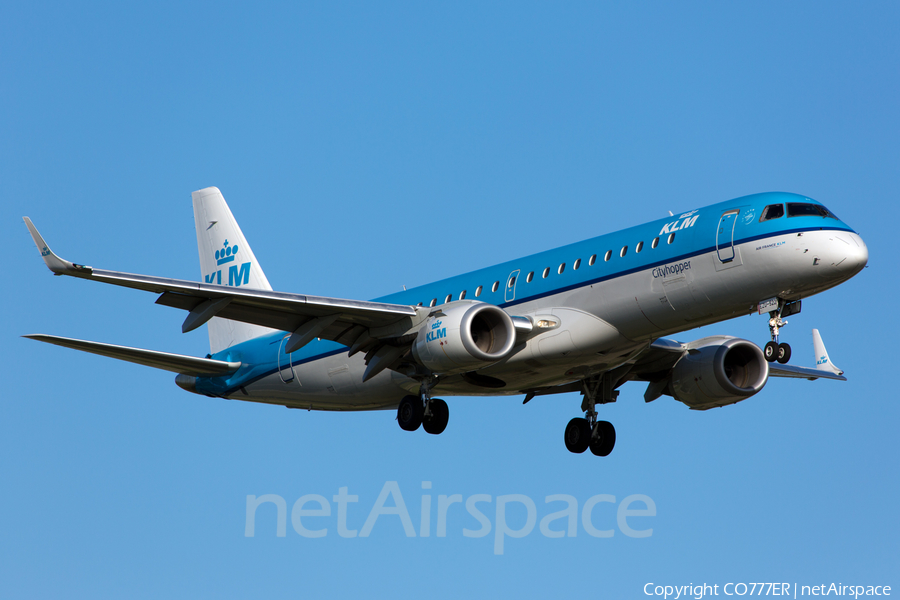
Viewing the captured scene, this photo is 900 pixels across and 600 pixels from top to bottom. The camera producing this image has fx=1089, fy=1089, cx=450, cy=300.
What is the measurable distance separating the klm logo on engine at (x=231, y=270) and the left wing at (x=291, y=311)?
919cm

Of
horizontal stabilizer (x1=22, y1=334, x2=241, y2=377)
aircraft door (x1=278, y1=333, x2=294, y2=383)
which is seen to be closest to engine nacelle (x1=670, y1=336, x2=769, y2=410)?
aircraft door (x1=278, y1=333, x2=294, y2=383)

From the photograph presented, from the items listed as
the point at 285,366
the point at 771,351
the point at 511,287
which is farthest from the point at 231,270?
the point at 771,351

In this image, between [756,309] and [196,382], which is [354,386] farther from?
[756,309]

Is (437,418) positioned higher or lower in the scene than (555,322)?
lower

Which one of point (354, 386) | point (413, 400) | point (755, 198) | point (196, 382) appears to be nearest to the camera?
point (755, 198)

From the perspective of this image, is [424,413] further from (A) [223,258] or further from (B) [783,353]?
(A) [223,258]

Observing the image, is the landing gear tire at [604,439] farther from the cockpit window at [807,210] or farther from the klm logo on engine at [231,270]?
the klm logo on engine at [231,270]

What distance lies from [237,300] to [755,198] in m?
12.5

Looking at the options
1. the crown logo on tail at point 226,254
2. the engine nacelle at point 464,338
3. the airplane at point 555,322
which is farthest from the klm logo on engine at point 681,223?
the crown logo on tail at point 226,254

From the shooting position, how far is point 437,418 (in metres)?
29.2

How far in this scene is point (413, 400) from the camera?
29281 millimetres

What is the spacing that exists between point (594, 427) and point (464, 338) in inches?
285

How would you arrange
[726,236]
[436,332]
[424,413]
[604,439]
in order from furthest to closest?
1. [604,439]
2. [424,413]
3. [436,332]
4. [726,236]

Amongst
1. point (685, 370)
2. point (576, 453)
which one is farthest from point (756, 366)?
point (576, 453)
